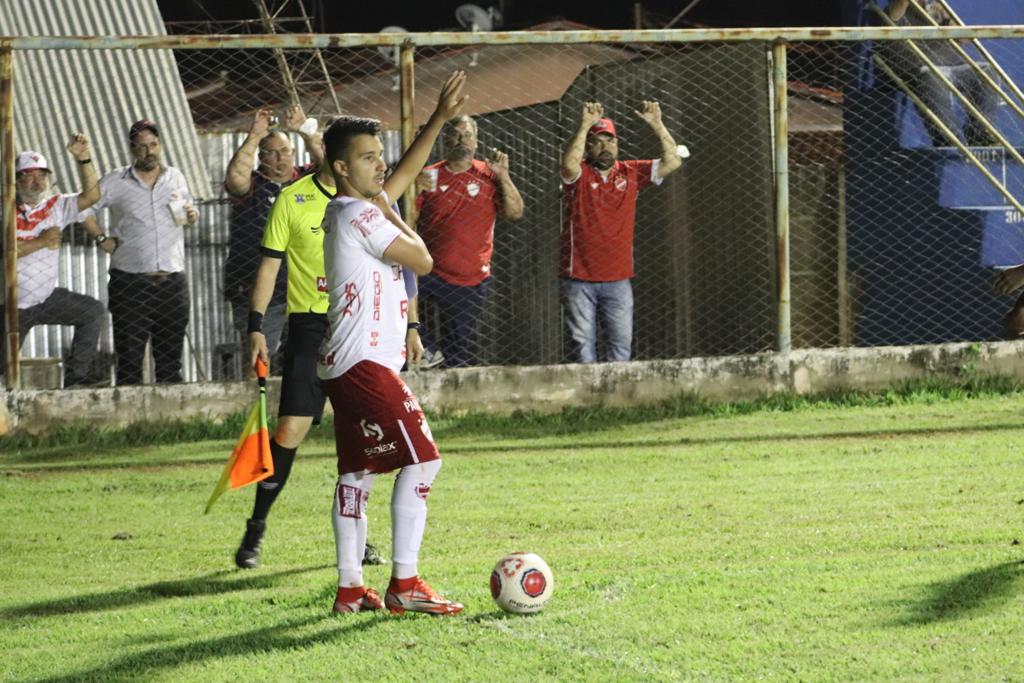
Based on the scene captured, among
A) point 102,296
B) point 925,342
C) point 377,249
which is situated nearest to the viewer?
point 377,249

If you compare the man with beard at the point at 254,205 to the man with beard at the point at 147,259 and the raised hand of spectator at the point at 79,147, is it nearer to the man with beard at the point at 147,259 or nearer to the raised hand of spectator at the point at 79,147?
the man with beard at the point at 147,259

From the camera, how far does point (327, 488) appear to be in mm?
9648

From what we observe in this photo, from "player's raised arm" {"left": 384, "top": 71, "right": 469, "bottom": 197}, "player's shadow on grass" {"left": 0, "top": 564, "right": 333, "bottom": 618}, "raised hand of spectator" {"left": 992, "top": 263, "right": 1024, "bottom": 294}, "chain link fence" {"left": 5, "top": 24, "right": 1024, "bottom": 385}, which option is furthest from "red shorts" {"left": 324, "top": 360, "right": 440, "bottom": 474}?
"chain link fence" {"left": 5, "top": 24, "right": 1024, "bottom": 385}

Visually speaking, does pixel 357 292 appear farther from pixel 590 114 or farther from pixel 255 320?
pixel 590 114

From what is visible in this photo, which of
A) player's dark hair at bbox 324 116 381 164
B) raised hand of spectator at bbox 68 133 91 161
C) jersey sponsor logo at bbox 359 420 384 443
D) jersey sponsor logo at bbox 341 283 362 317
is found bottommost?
jersey sponsor logo at bbox 359 420 384 443

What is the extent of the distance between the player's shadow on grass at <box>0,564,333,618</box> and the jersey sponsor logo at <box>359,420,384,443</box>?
46.4 inches

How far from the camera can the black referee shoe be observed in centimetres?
751

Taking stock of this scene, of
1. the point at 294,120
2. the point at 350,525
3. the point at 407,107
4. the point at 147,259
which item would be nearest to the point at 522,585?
the point at 350,525

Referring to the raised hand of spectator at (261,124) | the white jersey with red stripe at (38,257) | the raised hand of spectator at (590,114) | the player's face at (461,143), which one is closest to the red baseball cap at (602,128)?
the raised hand of spectator at (590,114)

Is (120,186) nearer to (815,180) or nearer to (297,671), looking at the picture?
(815,180)

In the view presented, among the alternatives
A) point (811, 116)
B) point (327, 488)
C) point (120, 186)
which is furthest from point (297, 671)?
point (811, 116)

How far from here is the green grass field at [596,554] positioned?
216 inches

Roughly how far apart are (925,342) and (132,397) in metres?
5.96

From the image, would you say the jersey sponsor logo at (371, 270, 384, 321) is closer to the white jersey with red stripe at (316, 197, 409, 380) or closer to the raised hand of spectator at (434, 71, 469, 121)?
the white jersey with red stripe at (316, 197, 409, 380)
